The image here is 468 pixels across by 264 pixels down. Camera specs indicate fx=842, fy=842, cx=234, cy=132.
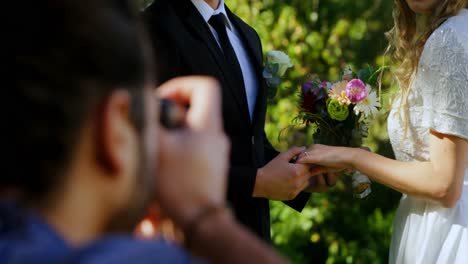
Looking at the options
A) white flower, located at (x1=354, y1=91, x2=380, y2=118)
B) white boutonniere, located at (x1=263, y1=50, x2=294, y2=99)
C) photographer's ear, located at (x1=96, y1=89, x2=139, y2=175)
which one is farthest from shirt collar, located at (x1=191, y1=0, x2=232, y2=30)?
photographer's ear, located at (x1=96, y1=89, x2=139, y2=175)

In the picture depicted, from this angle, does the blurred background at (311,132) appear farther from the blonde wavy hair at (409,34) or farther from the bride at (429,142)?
the bride at (429,142)

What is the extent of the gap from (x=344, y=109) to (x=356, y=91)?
9cm

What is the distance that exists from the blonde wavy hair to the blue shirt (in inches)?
101

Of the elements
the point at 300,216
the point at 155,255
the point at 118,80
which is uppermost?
the point at 118,80

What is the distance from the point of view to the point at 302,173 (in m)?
3.23

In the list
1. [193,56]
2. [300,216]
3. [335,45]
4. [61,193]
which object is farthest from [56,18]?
[335,45]

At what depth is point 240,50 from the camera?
3350 millimetres

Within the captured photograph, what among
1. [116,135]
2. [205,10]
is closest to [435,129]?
[205,10]

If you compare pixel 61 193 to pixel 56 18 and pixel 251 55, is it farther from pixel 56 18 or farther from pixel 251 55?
pixel 251 55

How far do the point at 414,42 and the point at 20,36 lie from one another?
270cm

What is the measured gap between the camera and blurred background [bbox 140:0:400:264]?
6.31 metres

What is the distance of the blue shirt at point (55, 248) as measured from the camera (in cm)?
86

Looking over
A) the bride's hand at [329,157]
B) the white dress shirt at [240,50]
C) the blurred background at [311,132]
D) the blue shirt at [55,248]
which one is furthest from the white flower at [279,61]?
the blue shirt at [55,248]

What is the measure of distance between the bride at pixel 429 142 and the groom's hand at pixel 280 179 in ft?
0.27
